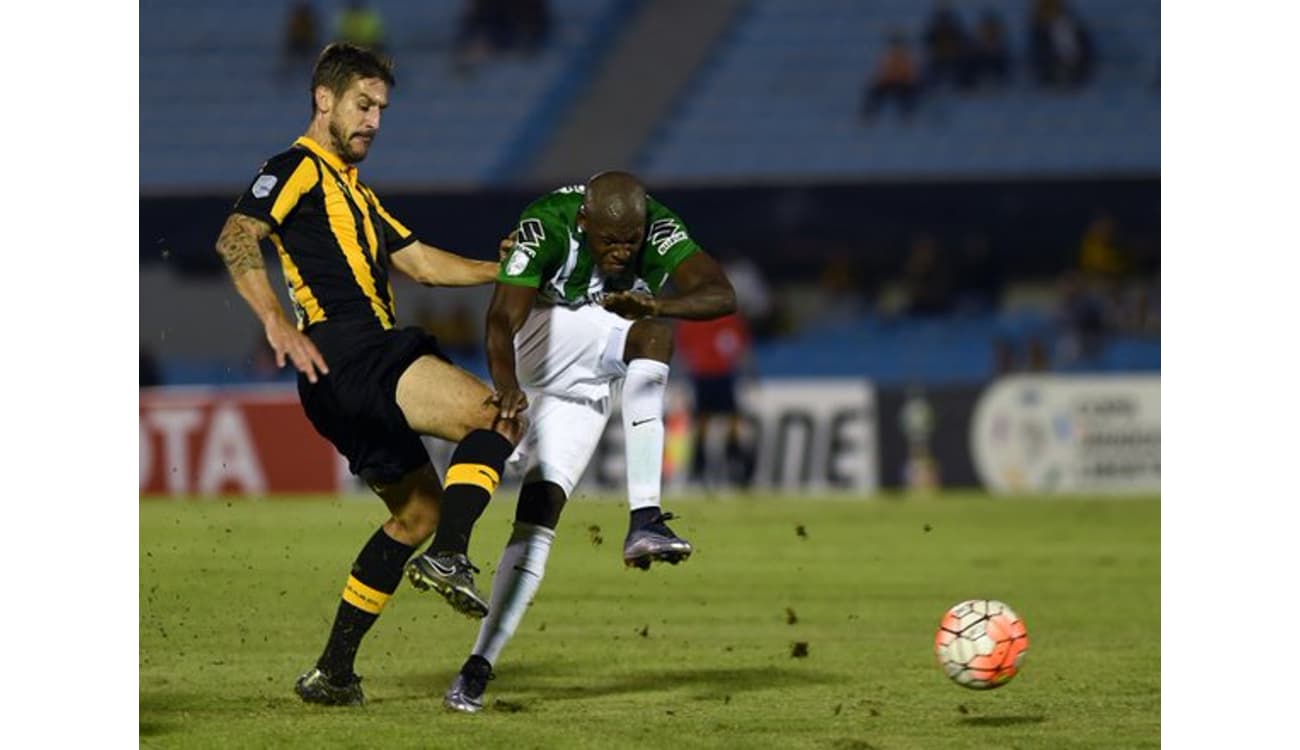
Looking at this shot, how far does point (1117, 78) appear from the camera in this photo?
25734 mm

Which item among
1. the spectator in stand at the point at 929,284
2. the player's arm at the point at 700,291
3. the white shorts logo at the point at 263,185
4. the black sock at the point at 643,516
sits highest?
the spectator in stand at the point at 929,284

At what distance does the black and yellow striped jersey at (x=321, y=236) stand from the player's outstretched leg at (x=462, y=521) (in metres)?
0.56

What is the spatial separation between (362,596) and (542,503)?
642mm

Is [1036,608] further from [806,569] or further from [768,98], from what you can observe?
[768,98]

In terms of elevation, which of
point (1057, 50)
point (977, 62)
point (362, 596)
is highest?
point (1057, 50)

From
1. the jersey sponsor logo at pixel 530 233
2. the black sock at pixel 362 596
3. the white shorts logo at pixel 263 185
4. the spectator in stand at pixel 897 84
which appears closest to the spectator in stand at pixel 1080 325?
the spectator in stand at pixel 897 84

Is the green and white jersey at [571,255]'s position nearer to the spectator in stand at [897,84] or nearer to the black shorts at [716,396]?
the black shorts at [716,396]

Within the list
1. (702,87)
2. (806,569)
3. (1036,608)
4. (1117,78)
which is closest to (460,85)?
(702,87)

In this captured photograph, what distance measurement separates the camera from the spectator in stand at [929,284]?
24.5m

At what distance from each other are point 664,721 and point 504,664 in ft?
5.66

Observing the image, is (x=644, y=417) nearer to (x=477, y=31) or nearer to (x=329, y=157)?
(x=329, y=157)

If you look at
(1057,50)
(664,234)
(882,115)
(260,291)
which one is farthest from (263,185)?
(1057,50)

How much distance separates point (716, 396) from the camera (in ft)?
60.5

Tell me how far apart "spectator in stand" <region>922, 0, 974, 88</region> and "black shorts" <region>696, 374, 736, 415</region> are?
8453 mm
